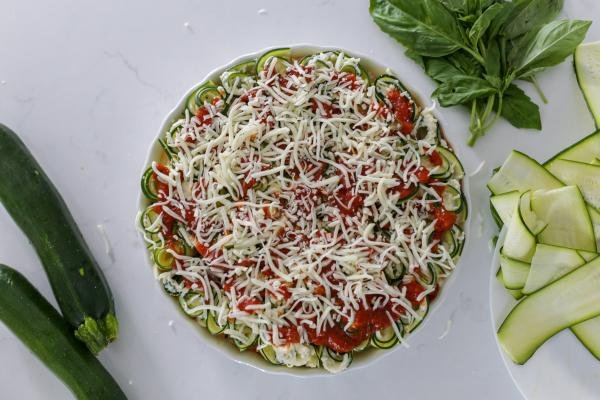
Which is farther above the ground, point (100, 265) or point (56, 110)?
point (56, 110)

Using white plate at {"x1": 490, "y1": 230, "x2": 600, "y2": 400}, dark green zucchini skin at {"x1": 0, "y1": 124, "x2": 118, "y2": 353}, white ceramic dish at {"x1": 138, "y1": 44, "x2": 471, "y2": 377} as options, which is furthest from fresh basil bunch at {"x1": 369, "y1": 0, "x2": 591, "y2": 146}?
dark green zucchini skin at {"x1": 0, "y1": 124, "x2": 118, "y2": 353}

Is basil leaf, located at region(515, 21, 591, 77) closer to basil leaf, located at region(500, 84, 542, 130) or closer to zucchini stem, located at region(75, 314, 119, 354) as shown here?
basil leaf, located at region(500, 84, 542, 130)

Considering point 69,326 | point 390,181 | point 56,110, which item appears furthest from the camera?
point 56,110

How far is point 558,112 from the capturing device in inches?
113

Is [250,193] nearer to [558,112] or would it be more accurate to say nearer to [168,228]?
[168,228]

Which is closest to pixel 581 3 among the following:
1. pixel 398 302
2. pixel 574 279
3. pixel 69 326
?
pixel 574 279

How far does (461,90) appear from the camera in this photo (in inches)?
108

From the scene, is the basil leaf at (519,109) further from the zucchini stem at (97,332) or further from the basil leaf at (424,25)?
the zucchini stem at (97,332)

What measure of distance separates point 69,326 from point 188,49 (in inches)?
51.0

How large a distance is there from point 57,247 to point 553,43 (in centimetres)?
217

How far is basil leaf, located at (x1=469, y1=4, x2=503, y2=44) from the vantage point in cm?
264

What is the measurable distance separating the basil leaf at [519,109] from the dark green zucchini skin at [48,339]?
6.71ft

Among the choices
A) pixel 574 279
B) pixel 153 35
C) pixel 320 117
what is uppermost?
pixel 153 35

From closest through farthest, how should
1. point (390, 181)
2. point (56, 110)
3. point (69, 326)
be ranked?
point (390, 181) < point (69, 326) < point (56, 110)
